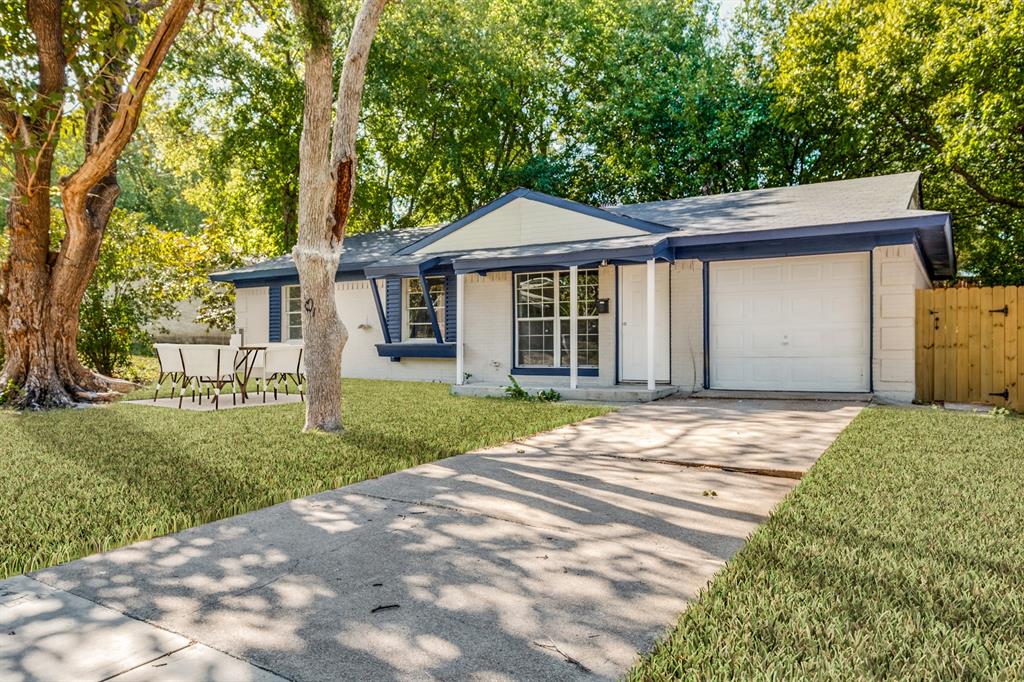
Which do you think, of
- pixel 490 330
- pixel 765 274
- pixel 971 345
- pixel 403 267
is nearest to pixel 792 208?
pixel 765 274

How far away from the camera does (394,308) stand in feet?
44.9

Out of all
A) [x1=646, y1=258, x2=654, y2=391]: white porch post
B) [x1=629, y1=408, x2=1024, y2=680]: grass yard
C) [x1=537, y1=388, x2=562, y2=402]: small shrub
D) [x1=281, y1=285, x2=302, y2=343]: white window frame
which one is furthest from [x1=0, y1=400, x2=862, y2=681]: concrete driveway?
[x1=281, y1=285, x2=302, y2=343]: white window frame

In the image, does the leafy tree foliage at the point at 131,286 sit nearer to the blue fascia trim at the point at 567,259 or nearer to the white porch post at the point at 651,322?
the blue fascia trim at the point at 567,259

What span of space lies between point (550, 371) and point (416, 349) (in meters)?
3.18

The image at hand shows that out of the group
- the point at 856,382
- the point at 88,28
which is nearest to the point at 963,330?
the point at 856,382

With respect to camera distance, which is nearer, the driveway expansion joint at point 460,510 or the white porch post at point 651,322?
the driveway expansion joint at point 460,510

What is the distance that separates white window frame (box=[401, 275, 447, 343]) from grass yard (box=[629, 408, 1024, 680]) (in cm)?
971

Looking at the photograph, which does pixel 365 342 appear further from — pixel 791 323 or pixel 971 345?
pixel 971 345

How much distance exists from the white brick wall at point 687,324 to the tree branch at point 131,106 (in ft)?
26.5

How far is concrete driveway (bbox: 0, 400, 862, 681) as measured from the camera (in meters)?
2.07

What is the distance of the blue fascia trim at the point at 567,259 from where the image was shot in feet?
31.0

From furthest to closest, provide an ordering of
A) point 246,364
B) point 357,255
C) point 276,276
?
point 357,255 → point 276,276 → point 246,364

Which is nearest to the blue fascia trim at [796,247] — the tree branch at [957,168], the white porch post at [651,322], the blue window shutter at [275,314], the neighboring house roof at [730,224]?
the neighboring house roof at [730,224]

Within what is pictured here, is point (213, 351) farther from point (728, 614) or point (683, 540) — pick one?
point (728, 614)
